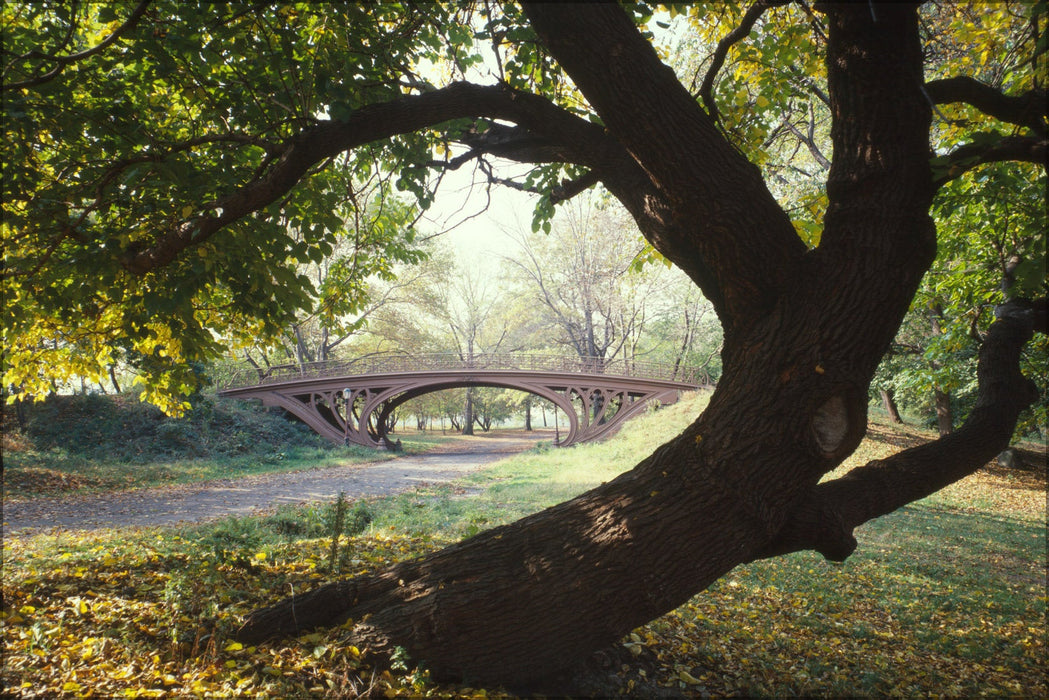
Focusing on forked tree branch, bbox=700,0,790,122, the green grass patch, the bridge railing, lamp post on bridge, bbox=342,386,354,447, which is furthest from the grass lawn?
lamp post on bridge, bbox=342,386,354,447

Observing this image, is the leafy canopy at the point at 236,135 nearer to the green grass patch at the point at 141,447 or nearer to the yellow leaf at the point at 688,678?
the yellow leaf at the point at 688,678

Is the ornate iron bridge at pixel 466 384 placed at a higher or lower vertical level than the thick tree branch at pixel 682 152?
lower

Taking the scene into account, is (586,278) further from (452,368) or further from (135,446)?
(135,446)

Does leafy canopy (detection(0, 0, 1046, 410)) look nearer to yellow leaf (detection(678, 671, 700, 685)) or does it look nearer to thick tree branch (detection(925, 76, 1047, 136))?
thick tree branch (detection(925, 76, 1047, 136))

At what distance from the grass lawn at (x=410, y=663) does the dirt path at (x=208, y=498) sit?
362 centimetres

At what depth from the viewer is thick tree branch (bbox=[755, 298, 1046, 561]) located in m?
2.89

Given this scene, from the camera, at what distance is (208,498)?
40.0 ft

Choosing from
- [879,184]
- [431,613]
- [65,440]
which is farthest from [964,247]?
[65,440]

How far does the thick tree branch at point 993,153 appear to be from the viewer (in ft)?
8.14

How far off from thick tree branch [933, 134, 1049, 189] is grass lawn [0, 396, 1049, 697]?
10.2ft

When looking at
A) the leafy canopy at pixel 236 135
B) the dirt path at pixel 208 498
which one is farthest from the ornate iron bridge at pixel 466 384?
the leafy canopy at pixel 236 135

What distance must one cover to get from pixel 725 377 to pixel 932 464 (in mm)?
1695

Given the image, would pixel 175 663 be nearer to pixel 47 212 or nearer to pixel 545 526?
pixel 545 526

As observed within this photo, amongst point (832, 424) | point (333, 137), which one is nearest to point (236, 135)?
point (333, 137)
